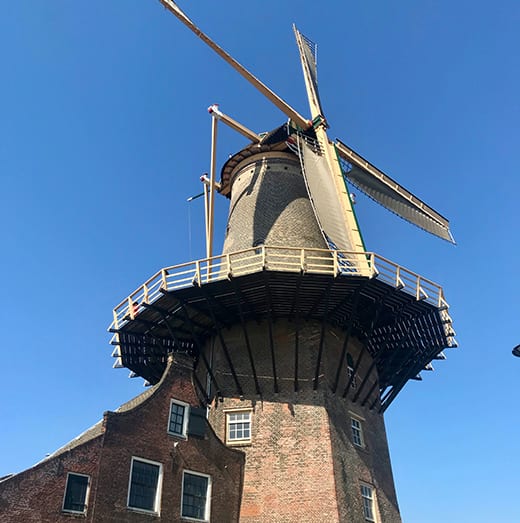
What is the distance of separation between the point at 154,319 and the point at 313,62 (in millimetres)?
19718

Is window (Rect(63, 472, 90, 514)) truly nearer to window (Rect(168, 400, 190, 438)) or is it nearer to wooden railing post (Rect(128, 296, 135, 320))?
window (Rect(168, 400, 190, 438))

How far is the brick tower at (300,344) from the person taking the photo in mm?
17547

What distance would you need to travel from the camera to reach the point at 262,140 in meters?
26.2

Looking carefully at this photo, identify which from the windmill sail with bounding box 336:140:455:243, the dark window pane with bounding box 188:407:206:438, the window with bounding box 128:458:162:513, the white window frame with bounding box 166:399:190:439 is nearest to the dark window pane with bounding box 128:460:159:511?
the window with bounding box 128:458:162:513

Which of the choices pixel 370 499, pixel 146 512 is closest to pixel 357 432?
pixel 370 499

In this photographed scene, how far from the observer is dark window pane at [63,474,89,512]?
45.7 ft

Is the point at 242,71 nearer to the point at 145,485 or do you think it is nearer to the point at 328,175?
the point at 328,175

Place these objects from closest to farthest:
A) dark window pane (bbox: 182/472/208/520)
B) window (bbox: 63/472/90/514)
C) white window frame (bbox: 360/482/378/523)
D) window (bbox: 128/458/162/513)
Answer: window (bbox: 63/472/90/514) → window (bbox: 128/458/162/513) → dark window pane (bbox: 182/472/208/520) → white window frame (bbox: 360/482/378/523)

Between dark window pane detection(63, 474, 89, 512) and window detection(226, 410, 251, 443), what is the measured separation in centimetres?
579

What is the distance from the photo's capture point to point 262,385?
63.8ft

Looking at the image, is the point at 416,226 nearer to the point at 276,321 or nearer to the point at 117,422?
the point at 276,321

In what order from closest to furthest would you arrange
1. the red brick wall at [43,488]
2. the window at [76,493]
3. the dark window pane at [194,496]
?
the red brick wall at [43,488], the window at [76,493], the dark window pane at [194,496]

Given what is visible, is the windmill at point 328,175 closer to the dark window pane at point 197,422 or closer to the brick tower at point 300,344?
the brick tower at point 300,344

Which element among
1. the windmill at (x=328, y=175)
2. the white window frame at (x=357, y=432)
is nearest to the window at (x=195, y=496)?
the white window frame at (x=357, y=432)
